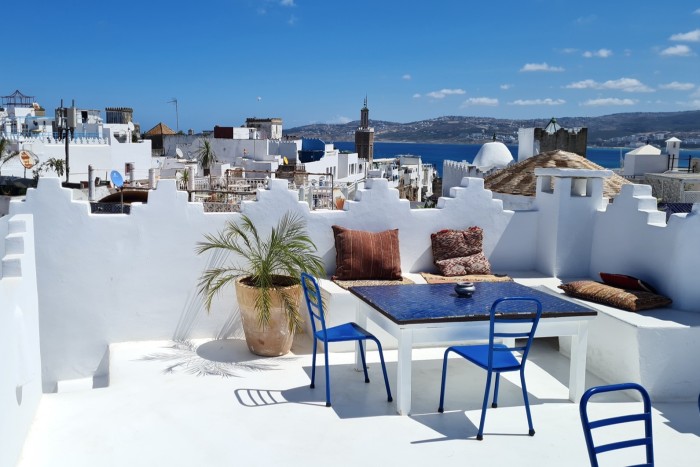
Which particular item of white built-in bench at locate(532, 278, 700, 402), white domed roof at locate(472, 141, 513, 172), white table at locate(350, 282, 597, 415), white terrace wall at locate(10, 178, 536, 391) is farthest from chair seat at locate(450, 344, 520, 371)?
white domed roof at locate(472, 141, 513, 172)

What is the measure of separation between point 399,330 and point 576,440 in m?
1.55

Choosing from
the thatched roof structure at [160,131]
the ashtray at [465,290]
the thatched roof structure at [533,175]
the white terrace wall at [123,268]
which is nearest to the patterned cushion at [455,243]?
the white terrace wall at [123,268]

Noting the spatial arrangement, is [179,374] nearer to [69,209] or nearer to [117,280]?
[117,280]

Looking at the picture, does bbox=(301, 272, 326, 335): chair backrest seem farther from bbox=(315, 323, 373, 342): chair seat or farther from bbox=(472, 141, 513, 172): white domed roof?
bbox=(472, 141, 513, 172): white domed roof

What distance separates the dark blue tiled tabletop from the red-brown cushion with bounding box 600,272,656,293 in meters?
1.28

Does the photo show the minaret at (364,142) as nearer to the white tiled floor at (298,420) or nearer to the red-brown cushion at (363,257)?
the red-brown cushion at (363,257)

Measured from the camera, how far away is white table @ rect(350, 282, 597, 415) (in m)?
5.44

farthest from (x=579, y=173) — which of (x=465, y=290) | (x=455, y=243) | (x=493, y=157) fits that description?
(x=493, y=157)

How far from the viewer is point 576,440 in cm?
522

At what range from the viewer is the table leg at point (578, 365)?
5902mm

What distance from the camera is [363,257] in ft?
25.9

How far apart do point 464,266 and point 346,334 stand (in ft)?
9.36

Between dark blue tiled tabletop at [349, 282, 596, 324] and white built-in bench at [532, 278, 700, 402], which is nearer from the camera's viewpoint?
dark blue tiled tabletop at [349, 282, 596, 324]

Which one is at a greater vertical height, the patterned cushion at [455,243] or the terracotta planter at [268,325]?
the patterned cushion at [455,243]
